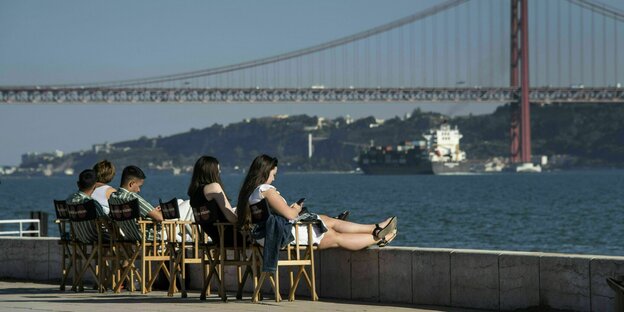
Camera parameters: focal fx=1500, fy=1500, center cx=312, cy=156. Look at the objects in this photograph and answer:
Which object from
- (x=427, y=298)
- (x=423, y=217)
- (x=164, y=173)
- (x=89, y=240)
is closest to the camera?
(x=427, y=298)

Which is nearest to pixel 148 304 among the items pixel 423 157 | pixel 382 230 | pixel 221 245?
pixel 221 245

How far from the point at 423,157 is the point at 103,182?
119 meters

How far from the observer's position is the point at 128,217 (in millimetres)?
7637

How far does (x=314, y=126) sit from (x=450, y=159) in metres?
24.8

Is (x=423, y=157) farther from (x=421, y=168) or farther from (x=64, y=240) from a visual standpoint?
(x=64, y=240)

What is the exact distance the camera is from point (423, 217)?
38469mm

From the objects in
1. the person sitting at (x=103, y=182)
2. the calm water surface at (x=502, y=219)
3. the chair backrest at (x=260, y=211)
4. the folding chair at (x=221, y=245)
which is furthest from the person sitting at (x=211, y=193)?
the calm water surface at (x=502, y=219)

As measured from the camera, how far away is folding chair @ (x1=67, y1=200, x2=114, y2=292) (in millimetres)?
7902

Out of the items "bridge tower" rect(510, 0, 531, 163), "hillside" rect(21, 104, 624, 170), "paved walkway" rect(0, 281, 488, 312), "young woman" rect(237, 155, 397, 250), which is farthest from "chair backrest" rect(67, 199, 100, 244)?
"hillside" rect(21, 104, 624, 170)

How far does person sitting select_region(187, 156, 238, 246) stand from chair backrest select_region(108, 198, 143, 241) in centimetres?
48

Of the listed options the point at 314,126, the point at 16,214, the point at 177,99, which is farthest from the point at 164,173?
the point at 16,214

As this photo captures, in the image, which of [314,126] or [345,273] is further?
[314,126]

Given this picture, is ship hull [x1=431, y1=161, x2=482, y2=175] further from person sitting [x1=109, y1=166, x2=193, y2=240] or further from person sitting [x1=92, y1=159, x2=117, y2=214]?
person sitting [x1=109, y1=166, x2=193, y2=240]

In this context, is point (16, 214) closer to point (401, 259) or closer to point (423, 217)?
point (423, 217)
